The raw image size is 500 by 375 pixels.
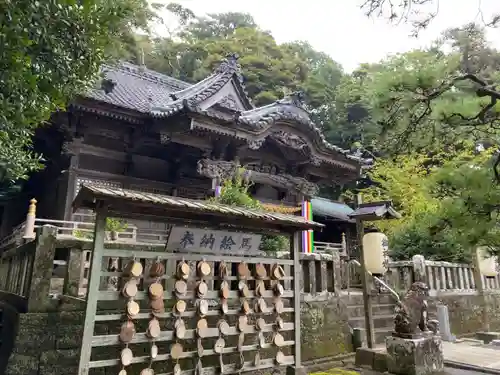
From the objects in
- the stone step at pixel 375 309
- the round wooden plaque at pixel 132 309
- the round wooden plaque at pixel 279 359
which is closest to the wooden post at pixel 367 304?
the stone step at pixel 375 309

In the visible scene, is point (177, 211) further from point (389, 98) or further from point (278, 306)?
point (389, 98)

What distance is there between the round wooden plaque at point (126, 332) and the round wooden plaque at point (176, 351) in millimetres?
578

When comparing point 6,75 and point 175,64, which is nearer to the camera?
point 6,75

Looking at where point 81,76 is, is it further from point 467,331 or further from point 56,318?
point 467,331

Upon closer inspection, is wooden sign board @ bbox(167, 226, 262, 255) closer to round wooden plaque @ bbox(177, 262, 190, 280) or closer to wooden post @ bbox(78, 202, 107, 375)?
round wooden plaque @ bbox(177, 262, 190, 280)

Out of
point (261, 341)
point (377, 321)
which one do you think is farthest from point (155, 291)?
point (377, 321)

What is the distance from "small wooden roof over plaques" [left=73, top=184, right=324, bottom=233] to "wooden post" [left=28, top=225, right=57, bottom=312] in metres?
0.97

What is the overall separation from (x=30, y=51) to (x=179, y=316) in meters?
3.45

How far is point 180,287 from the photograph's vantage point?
178 inches

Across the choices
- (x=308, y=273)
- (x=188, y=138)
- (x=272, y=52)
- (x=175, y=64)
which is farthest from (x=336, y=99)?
(x=308, y=273)

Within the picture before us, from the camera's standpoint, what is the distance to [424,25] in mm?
4582

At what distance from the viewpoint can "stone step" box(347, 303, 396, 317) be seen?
8.32 m

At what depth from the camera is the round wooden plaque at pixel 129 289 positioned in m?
4.12

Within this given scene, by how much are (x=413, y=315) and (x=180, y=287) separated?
13.6 feet
